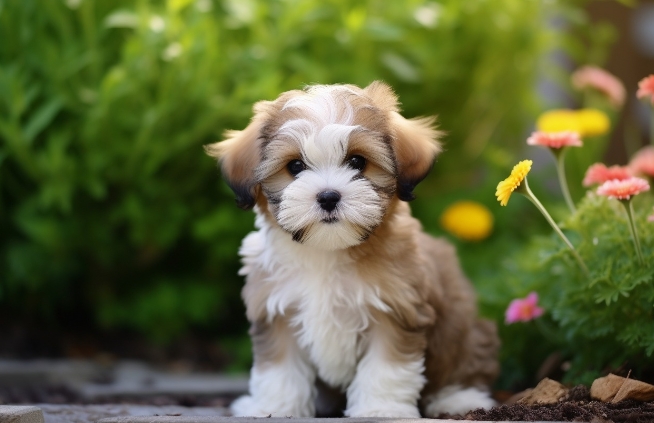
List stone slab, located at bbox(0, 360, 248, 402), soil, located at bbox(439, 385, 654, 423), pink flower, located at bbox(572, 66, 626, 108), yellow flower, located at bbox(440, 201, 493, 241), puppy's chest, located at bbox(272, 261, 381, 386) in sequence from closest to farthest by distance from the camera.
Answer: soil, located at bbox(439, 385, 654, 423) < puppy's chest, located at bbox(272, 261, 381, 386) < stone slab, located at bbox(0, 360, 248, 402) < pink flower, located at bbox(572, 66, 626, 108) < yellow flower, located at bbox(440, 201, 493, 241)

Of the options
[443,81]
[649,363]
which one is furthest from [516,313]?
[443,81]

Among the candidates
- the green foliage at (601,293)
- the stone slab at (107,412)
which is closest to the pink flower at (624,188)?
the green foliage at (601,293)

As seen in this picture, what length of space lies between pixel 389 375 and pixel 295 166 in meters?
A: 1.05

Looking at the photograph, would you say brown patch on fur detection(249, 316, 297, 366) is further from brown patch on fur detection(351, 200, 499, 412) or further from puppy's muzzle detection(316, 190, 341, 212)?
puppy's muzzle detection(316, 190, 341, 212)

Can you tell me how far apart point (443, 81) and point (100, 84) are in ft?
9.08

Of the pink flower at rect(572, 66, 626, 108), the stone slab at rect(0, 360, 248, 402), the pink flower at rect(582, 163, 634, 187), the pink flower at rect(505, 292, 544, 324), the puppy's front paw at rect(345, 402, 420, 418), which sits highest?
the pink flower at rect(572, 66, 626, 108)

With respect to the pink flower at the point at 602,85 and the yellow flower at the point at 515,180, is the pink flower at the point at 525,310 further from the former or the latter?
the pink flower at the point at 602,85

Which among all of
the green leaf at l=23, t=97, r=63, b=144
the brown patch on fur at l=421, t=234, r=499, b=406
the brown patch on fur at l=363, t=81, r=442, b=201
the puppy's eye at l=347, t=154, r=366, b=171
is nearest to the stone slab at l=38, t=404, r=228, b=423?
the brown patch on fur at l=421, t=234, r=499, b=406

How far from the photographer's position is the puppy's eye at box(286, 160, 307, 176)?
3.45 m

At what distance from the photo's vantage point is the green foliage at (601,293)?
3741 millimetres

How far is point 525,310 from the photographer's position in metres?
4.34

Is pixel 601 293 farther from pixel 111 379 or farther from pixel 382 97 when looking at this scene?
pixel 111 379

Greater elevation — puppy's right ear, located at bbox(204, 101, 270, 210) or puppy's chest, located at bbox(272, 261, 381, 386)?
puppy's right ear, located at bbox(204, 101, 270, 210)

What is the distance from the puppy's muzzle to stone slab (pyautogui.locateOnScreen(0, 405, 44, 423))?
4.86 ft
